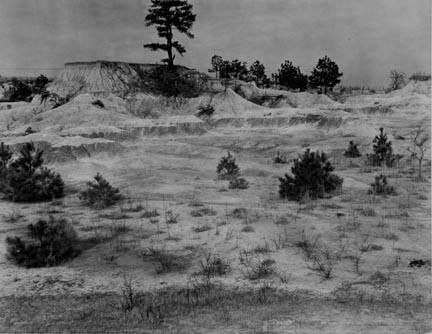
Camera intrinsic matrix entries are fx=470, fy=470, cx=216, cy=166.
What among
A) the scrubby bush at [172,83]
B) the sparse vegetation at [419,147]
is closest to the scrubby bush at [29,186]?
the sparse vegetation at [419,147]

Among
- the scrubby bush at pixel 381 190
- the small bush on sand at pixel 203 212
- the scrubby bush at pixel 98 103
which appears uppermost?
the scrubby bush at pixel 98 103

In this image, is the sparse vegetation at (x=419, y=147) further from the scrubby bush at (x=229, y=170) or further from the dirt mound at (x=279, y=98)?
the dirt mound at (x=279, y=98)

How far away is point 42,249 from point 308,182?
26.4ft

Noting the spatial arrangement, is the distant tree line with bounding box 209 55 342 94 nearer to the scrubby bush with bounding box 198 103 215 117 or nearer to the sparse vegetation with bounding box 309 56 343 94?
the sparse vegetation with bounding box 309 56 343 94

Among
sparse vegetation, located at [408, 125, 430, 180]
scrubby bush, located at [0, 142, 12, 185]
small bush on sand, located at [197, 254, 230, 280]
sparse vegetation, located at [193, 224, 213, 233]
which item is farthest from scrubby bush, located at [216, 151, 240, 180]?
small bush on sand, located at [197, 254, 230, 280]

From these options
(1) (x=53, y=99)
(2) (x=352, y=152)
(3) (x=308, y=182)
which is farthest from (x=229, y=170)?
(1) (x=53, y=99)

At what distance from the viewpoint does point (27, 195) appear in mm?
14008

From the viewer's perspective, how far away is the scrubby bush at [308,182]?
44.5 ft

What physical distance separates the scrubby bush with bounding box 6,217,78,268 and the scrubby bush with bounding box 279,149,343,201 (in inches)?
264

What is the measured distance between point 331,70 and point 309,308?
61.0 metres

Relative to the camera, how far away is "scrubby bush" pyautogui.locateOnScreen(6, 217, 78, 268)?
27.2 feet

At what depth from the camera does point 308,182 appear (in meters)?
13.8

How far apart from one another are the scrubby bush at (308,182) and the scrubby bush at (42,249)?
264 inches

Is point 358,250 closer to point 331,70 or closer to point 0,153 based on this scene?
point 0,153
